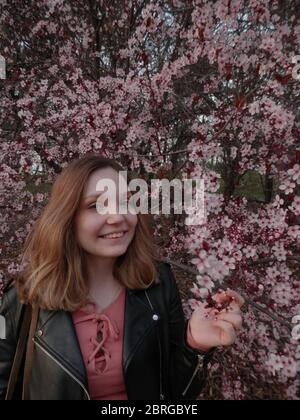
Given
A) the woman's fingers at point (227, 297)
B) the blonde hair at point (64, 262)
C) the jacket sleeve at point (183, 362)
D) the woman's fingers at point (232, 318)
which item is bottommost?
the jacket sleeve at point (183, 362)

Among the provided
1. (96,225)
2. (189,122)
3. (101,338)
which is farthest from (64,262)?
(189,122)

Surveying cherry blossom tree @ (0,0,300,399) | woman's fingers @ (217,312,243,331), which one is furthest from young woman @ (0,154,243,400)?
cherry blossom tree @ (0,0,300,399)

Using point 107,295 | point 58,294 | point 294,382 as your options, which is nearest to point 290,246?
point 294,382

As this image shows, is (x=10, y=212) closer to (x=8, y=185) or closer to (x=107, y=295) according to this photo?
(x=8, y=185)

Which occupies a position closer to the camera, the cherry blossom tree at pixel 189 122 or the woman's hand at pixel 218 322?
the woman's hand at pixel 218 322

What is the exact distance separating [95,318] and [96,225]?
0.38 metres

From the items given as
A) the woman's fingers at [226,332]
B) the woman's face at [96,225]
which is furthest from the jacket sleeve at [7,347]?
the woman's fingers at [226,332]

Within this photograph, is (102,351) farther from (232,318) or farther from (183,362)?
(232,318)

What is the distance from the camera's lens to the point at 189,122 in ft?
11.2

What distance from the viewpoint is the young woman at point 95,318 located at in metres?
1.40

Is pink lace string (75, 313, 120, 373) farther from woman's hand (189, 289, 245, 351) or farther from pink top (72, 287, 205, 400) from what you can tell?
woman's hand (189, 289, 245, 351)

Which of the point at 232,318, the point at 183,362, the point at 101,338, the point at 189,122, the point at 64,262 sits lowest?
the point at 183,362

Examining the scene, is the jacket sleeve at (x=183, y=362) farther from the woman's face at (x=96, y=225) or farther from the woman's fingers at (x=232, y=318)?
the woman's face at (x=96, y=225)
